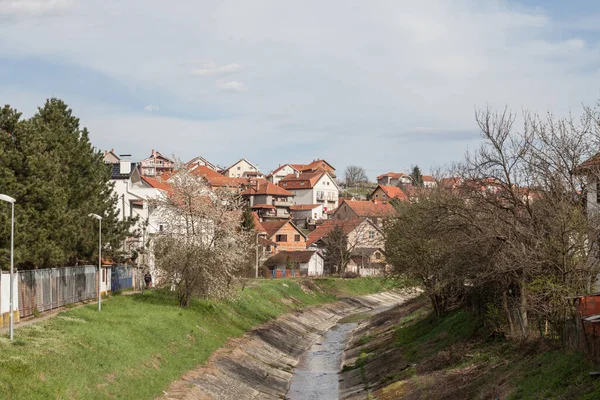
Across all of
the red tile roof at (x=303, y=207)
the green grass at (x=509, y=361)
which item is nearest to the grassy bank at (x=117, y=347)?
the green grass at (x=509, y=361)

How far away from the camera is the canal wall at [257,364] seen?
120 feet

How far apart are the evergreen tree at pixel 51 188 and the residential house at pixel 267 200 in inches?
3905

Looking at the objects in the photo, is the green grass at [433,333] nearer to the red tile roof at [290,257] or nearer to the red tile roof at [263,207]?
the red tile roof at [290,257]

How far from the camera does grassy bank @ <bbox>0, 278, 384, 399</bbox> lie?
84.4ft

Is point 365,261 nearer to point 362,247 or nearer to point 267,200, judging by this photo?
point 362,247

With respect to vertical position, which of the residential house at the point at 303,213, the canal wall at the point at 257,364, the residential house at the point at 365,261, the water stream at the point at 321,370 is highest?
the residential house at the point at 303,213

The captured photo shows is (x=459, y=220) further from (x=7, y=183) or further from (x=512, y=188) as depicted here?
(x=7, y=183)

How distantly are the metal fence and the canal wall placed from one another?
1017 centimetres

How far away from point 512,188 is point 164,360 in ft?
61.8

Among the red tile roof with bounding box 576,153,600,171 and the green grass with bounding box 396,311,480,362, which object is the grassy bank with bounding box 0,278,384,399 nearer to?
the green grass with bounding box 396,311,480,362

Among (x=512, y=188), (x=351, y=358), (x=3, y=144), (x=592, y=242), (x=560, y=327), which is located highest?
(x=3, y=144)

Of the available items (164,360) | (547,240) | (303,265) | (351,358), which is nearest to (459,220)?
(547,240)

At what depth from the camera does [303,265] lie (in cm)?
11544

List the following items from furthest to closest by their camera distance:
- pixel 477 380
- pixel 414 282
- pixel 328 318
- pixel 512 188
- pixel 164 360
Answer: pixel 328 318
pixel 414 282
pixel 164 360
pixel 512 188
pixel 477 380
